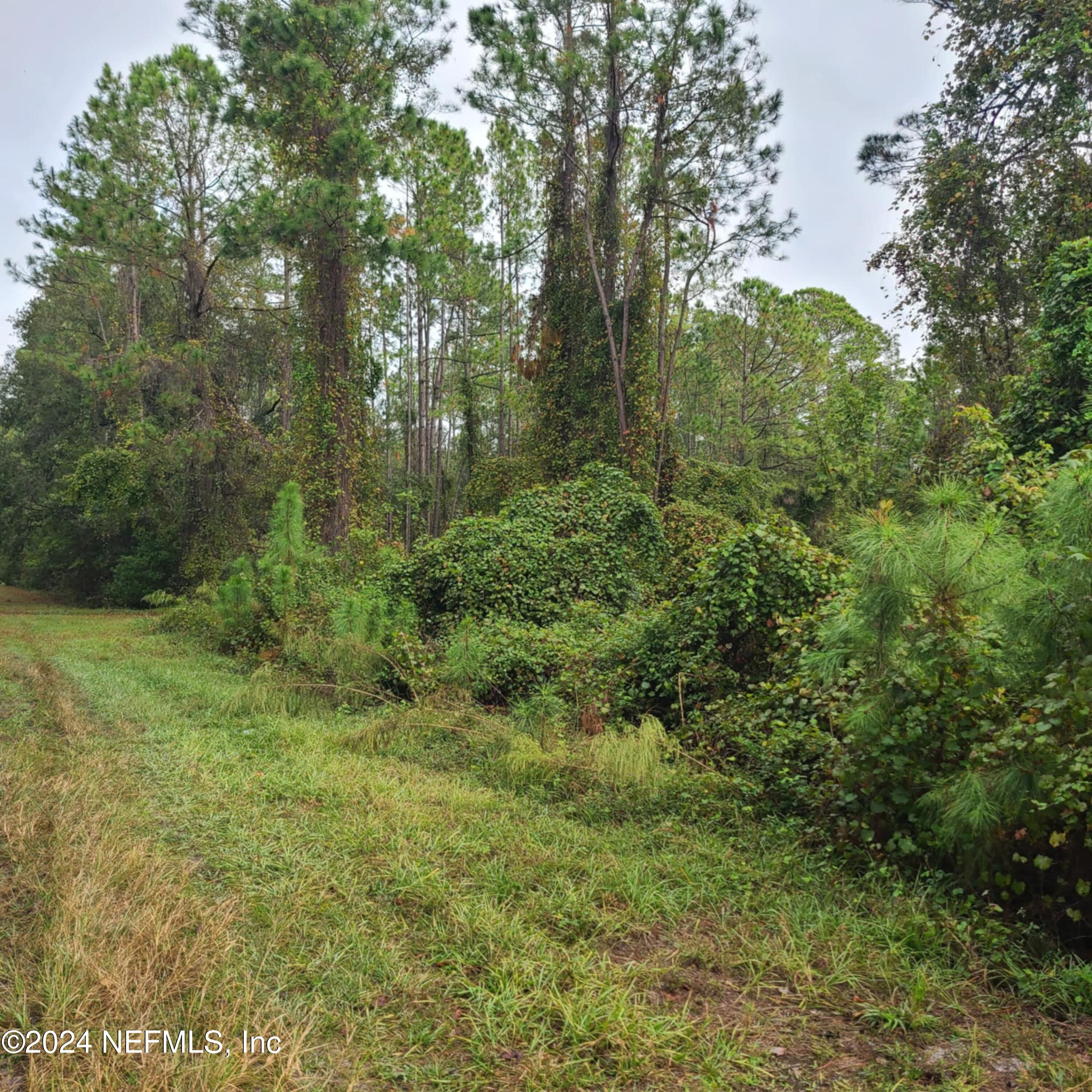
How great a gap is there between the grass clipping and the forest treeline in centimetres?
8

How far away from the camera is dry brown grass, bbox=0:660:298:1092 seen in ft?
6.63

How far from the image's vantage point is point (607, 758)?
4836 mm

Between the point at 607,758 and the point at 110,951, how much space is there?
3035 millimetres

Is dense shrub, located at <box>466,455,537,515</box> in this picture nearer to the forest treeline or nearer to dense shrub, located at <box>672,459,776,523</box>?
the forest treeline

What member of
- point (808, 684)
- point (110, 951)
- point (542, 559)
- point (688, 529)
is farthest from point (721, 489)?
point (110, 951)

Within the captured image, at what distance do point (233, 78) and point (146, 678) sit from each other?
14.0 m

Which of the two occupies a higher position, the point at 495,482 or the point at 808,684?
the point at 495,482

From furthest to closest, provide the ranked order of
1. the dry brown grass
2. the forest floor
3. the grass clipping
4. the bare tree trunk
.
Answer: the bare tree trunk, the grass clipping, the forest floor, the dry brown grass

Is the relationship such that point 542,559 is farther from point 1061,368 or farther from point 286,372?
point 286,372

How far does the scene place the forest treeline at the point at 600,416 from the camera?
353 centimetres

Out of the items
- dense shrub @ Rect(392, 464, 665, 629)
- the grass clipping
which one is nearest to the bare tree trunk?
dense shrub @ Rect(392, 464, 665, 629)

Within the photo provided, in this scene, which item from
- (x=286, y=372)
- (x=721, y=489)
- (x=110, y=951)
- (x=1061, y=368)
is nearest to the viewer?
(x=110, y=951)

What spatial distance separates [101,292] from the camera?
78.8 feet

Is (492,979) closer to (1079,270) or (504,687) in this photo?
(504,687)
